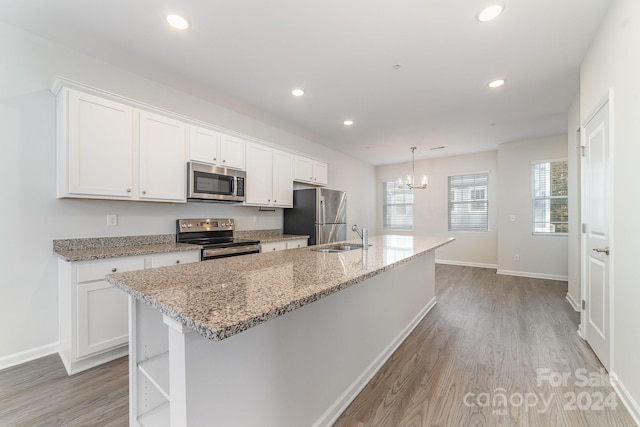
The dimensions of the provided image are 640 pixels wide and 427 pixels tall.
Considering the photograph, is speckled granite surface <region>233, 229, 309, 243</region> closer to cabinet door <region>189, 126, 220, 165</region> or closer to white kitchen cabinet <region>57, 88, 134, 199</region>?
cabinet door <region>189, 126, 220, 165</region>

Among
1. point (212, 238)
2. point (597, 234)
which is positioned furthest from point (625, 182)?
point (212, 238)

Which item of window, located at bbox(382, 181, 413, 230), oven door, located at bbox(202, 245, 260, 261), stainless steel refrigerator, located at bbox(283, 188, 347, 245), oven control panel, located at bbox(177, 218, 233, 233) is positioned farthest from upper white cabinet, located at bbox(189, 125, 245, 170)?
window, located at bbox(382, 181, 413, 230)

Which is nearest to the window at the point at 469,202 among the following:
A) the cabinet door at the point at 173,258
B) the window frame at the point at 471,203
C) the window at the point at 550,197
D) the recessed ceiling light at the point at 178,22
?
the window frame at the point at 471,203

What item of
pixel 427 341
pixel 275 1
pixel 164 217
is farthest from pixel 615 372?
pixel 164 217

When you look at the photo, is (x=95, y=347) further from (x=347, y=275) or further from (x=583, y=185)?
(x=583, y=185)

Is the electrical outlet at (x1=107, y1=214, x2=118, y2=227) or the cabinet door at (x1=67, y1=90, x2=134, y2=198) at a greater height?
the cabinet door at (x1=67, y1=90, x2=134, y2=198)

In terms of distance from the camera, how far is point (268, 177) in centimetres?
389

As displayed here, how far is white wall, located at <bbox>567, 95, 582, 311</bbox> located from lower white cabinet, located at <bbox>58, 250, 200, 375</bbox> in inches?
192

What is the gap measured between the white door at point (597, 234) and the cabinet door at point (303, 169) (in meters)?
3.42

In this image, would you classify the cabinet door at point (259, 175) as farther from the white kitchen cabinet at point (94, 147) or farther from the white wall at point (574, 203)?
the white wall at point (574, 203)

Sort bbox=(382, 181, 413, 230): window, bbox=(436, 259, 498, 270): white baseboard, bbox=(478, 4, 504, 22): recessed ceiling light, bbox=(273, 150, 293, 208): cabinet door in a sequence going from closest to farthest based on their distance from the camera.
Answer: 1. bbox=(478, 4, 504, 22): recessed ceiling light
2. bbox=(273, 150, 293, 208): cabinet door
3. bbox=(436, 259, 498, 270): white baseboard
4. bbox=(382, 181, 413, 230): window

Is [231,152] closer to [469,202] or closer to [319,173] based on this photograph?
[319,173]

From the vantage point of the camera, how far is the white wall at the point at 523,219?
4.94m

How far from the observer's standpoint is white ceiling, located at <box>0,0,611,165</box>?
1922 mm
